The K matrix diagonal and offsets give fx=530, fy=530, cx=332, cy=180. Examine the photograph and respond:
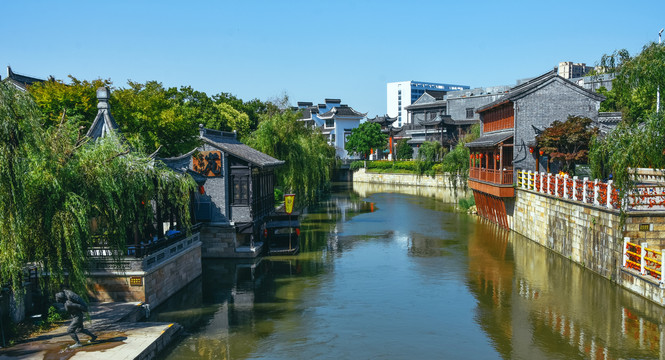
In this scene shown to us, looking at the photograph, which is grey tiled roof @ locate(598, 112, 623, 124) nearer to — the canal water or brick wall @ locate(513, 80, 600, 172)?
brick wall @ locate(513, 80, 600, 172)

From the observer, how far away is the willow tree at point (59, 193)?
10.8 m

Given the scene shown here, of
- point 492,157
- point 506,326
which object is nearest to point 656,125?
point 506,326

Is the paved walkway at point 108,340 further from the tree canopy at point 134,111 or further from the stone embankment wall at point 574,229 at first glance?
the stone embankment wall at point 574,229

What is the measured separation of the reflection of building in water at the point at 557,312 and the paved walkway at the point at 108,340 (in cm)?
855

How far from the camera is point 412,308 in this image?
1708cm

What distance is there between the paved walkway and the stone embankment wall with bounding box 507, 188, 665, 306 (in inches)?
560

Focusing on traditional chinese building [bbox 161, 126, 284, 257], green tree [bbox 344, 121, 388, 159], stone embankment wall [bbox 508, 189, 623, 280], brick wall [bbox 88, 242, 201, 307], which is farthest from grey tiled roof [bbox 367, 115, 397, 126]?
brick wall [bbox 88, 242, 201, 307]

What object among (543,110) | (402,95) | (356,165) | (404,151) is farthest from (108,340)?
(402,95)

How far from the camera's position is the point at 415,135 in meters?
83.8

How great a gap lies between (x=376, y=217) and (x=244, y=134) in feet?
54.6

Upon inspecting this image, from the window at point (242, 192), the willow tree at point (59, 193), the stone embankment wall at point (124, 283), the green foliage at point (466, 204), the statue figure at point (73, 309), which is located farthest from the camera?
the green foliage at point (466, 204)

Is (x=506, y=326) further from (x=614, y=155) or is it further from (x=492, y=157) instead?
(x=492, y=157)

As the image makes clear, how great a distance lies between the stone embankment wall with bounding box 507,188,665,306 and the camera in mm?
17531

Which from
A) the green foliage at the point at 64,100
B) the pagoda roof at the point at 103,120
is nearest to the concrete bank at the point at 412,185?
the green foliage at the point at 64,100
